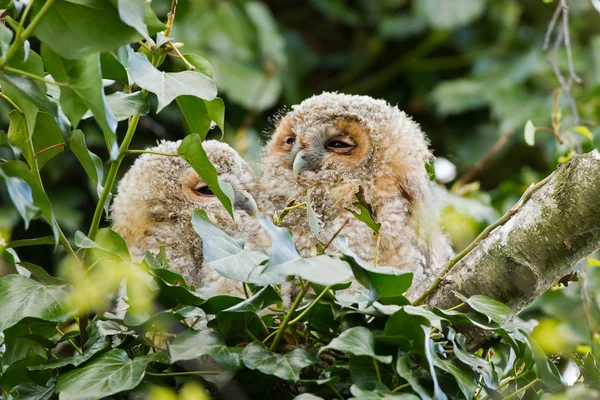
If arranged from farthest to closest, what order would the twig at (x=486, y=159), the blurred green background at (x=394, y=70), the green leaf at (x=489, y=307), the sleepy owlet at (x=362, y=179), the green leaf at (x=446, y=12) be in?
the green leaf at (x=446, y=12) < the blurred green background at (x=394, y=70) < the twig at (x=486, y=159) < the sleepy owlet at (x=362, y=179) < the green leaf at (x=489, y=307)

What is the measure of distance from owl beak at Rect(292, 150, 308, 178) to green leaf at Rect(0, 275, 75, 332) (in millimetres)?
1272

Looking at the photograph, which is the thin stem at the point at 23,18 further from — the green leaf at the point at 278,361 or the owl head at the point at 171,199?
the owl head at the point at 171,199

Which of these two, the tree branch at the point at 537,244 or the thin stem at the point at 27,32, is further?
the tree branch at the point at 537,244

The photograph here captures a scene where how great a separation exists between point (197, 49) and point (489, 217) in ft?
6.64

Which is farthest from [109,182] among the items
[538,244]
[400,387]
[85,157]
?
Result: [538,244]

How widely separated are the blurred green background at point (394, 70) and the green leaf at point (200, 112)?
83.1 inches

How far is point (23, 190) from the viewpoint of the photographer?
124 cm

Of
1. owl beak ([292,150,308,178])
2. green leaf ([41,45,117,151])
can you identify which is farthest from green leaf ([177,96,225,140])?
owl beak ([292,150,308,178])

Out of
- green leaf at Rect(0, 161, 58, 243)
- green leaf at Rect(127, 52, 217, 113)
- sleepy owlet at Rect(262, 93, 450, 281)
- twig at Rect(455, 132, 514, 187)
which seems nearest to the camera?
green leaf at Rect(0, 161, 58, 243)

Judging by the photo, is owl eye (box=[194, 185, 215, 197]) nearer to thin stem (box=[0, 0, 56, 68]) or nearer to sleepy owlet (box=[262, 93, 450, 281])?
sleepy owlet (box=[262, 93, 450, 281])

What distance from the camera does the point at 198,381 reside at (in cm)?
147

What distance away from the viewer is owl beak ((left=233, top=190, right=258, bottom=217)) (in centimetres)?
266

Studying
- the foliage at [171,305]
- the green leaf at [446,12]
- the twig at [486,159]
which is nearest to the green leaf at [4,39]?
the foliage at [171,305]

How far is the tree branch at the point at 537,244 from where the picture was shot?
1570mm
